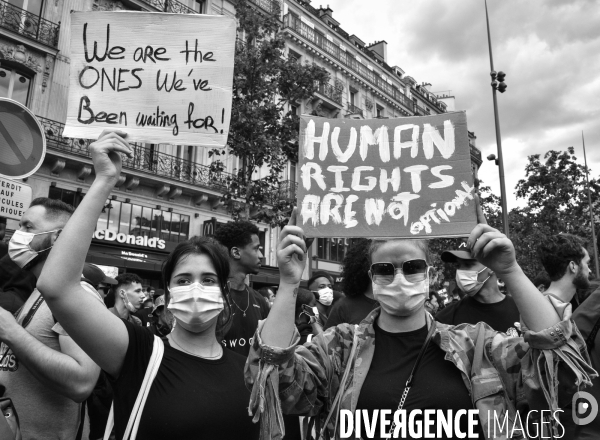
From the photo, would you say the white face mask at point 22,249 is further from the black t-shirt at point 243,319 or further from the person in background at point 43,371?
the black t-shirt at point 243,319

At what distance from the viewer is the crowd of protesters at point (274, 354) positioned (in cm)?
185

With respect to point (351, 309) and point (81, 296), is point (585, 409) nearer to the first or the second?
point (351, 309)

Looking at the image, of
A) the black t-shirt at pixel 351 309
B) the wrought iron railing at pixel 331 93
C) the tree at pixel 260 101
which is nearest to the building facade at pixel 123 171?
the tree at pixel 260 101

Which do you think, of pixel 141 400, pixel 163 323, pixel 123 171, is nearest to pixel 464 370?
pixel 141 400

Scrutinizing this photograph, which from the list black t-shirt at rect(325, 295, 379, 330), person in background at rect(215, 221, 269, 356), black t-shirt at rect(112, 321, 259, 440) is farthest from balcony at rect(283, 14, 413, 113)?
black t-shirt at rect(112, 321, 259, 440)

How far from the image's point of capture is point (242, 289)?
4289mm

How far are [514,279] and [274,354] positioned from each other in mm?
976

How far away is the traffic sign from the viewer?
366 centimetres

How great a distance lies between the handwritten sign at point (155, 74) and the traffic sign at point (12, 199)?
1370mm

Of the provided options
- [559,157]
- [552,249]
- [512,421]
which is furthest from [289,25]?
[512,421]

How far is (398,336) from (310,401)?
506 millimetres

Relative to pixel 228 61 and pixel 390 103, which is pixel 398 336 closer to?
pixel 228 61

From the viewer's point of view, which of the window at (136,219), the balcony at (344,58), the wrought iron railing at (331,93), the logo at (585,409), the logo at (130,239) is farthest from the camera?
the wrought iron railing at (331,93)

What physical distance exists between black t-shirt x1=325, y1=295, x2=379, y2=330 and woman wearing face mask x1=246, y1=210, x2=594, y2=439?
196 centimetres
